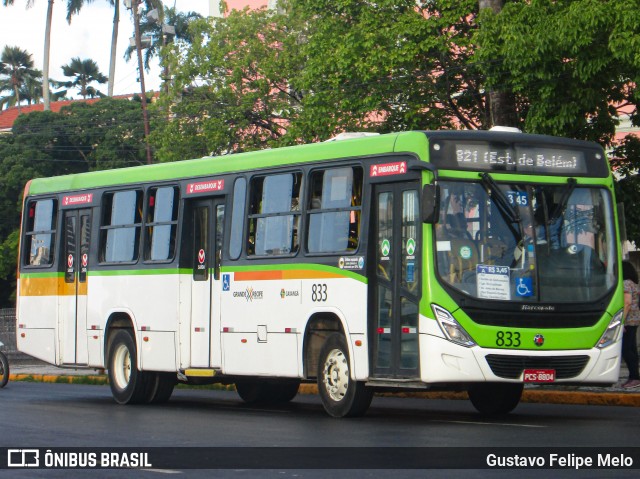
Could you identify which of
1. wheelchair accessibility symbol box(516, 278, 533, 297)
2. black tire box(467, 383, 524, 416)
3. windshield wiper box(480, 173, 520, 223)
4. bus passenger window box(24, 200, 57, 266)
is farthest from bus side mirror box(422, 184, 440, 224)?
bus passenger window box(24, 200, 57, 266)

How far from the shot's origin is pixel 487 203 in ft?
48.2

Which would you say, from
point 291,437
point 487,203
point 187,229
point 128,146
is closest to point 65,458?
point 291,437

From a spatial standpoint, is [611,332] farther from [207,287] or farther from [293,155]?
[207,287]

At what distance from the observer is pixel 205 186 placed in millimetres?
18469

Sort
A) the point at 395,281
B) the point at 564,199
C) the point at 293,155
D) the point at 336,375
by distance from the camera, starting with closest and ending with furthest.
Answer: the point at 395,281 → the point at 564,199 → the point at 336,375 → the point at 293,155

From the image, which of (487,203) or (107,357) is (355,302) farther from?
(107,357)

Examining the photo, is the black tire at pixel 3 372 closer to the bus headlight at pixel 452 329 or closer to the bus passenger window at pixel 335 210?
the bus passenger window at pixel 335 210

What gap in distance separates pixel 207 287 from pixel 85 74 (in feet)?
255

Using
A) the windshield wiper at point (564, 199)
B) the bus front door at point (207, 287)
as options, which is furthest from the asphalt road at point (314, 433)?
the windshield wiper at point (564, 199)

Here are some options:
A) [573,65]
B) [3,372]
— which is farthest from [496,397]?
[3,372]

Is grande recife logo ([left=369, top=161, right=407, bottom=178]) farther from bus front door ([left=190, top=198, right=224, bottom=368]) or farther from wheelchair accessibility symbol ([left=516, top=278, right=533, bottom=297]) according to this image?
bus front door ([left=190, top=198, right=224, bottom=368])

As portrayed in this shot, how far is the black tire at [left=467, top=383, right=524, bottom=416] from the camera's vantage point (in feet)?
53.3

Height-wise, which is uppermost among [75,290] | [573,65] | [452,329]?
[573,65]

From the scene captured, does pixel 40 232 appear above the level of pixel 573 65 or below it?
below
